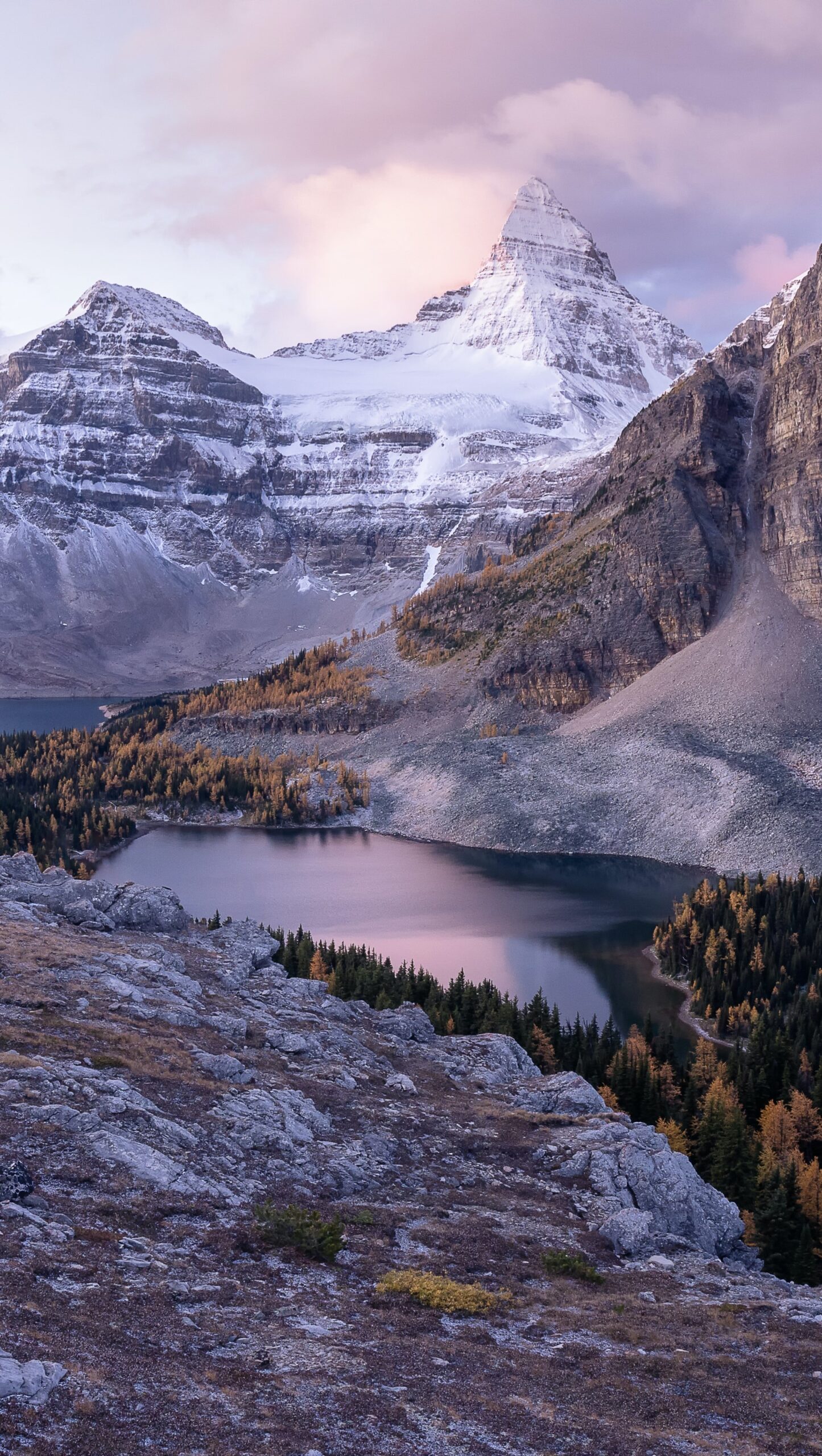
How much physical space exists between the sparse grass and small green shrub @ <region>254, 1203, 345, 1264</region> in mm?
1238

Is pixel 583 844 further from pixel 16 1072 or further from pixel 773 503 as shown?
pixel 16 1072

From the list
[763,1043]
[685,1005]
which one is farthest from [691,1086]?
[685,1005]

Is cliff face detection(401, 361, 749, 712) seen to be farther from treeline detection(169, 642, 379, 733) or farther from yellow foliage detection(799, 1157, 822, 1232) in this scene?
yellow foliage detection(799, 1157, 822, 1232)

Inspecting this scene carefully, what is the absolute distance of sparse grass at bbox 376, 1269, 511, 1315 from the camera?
21.3 m

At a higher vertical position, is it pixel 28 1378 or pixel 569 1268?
pixel 28 1378

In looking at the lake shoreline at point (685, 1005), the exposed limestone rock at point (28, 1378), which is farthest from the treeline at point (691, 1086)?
the exposed limestone rock at point (28, 1378)

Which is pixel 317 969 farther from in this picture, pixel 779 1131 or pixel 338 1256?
pixel 338 1256

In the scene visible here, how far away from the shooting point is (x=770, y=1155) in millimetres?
47156

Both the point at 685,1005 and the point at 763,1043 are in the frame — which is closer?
the point at 763,1043

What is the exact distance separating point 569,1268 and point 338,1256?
218 inches

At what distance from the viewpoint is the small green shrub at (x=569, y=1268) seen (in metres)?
24.7

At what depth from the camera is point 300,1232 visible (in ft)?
73.6

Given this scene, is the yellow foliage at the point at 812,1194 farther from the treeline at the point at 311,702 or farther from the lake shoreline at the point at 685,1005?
the treeline at the point at 311,702

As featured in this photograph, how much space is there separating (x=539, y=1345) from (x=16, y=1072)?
1310 cm
